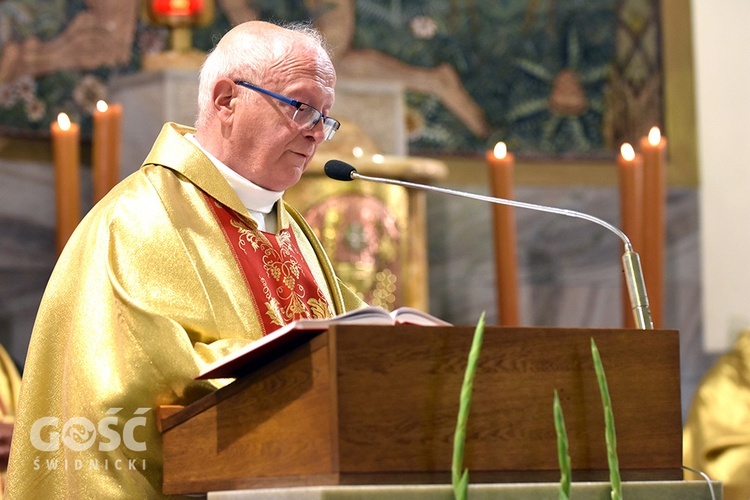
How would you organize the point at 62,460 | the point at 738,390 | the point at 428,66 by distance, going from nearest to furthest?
the point at 62,460 → the point at 738,390 → the point at 428,66

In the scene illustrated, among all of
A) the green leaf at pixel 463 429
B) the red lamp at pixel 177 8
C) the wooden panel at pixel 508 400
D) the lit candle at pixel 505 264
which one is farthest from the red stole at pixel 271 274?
the red lamp at pixel 177 8

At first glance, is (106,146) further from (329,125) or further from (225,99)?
(329,125)

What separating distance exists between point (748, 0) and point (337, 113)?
2604 millimetres

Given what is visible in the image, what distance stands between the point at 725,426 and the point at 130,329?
3148 mm

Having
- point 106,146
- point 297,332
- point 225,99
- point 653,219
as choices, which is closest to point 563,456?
point 297,332

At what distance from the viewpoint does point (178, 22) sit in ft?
17.3

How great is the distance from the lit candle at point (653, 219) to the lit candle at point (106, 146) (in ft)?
6.86

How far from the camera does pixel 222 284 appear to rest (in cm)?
289

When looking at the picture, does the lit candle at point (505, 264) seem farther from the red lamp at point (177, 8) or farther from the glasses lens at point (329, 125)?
the glasses lens at point (329, 125)

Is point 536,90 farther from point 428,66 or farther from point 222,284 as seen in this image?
point 222,284

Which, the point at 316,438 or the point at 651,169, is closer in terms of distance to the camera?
the point at 316,438

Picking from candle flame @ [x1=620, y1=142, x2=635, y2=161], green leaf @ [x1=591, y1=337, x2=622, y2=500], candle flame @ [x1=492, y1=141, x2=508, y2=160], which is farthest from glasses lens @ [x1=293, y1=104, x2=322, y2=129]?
candle flame @ [x1=620, y1=142, x2=635, y2=161]

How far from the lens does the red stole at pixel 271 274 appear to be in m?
2.98

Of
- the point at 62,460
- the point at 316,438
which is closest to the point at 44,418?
the point at 62,460
